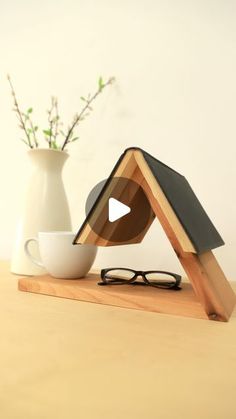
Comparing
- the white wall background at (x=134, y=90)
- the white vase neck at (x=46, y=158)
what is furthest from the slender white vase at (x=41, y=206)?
the white wall background at (x=134, y=90)

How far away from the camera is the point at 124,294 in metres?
0.45

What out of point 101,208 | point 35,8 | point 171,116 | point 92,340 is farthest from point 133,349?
point 35,8

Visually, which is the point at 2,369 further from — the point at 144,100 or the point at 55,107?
the point at 55,107

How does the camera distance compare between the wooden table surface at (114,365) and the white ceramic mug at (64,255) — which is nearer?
the wooden table surface at (114,365)

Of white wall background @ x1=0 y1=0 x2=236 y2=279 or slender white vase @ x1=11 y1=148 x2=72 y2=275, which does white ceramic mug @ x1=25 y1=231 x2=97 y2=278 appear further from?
white wall background @ x1=0 y1=0 x2=236 y2=279

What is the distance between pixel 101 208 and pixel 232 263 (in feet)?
1.24

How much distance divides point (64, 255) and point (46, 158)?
0.73 feet

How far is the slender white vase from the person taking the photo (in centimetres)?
64

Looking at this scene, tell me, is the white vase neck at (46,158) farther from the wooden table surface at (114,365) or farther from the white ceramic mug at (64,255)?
the wooden table surface at (114,365)

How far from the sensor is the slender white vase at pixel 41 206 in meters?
0.64
